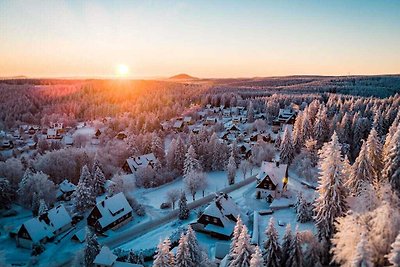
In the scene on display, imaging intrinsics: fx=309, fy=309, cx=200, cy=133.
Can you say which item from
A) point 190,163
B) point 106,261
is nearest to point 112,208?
point 106,261

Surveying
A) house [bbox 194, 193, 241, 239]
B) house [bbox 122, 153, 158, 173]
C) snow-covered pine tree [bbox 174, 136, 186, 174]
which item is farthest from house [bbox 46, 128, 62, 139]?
house [bbox 194, 193, 241, 239]

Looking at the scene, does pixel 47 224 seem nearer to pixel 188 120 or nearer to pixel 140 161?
pixel 140 161

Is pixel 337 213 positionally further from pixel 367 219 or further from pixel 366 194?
pixel 367 219

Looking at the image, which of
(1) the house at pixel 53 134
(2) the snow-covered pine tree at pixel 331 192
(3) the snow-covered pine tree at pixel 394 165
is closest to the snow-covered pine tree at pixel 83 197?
(2) the snow-covered pine tree at pixel 331 192

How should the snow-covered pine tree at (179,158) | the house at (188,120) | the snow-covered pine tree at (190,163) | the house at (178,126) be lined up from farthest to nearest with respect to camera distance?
the house at (188,120)
the house at (178,126)
the snow-covered pine tree at (179,158)
the snow-covered pine tree at (190,163)

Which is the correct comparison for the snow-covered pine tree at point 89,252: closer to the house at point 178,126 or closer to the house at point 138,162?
the house at point 138,162

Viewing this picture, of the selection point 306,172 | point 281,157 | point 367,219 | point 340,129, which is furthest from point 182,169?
point 367,219
